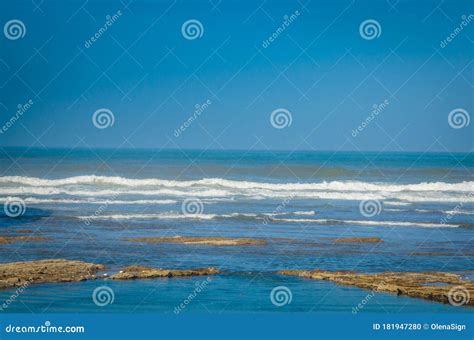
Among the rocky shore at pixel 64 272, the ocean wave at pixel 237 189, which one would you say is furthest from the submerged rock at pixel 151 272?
the ocean wave at pixel 237 189

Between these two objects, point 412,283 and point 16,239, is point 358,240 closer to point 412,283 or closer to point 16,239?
point 412,283

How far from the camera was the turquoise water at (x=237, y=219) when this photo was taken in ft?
32.3

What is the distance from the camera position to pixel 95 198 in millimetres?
18703

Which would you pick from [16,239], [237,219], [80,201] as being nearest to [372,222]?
[237,219]

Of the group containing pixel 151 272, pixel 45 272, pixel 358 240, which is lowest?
pixel 45 272

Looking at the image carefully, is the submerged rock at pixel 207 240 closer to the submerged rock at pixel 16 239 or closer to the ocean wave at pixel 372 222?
the submerged rock at pixel 16 239

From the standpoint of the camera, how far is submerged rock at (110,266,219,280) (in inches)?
415

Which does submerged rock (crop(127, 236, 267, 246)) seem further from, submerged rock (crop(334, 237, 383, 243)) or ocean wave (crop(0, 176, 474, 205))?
ocean wave (crop(0, 176, 474, 205))

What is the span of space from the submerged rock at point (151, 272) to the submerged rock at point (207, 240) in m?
1.93

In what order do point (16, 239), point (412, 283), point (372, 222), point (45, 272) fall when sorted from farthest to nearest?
1. point (372, 222)
2. point (16, 239)
3. point (45, 272)
4. point (412, 283)

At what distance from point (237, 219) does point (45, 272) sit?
6.04 m

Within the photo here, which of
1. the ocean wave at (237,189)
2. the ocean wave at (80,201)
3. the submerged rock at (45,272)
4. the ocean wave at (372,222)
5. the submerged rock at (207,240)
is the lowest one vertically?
the submerged rock at (45,272)

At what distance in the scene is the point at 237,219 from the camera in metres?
15.9

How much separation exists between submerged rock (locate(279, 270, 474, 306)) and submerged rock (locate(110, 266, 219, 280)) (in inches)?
47.4
